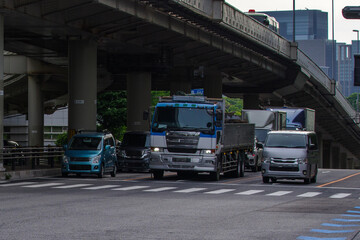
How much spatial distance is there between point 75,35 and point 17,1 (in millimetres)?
8570

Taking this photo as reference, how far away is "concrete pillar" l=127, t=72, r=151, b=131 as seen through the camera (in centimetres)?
5741

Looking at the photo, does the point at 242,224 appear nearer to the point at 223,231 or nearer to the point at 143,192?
the point at 223,231

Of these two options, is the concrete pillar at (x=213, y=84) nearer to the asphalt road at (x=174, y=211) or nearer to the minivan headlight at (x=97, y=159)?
the minivan headlight at (x=97, y=159)

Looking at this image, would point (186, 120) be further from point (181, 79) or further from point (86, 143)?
point (181, 79)

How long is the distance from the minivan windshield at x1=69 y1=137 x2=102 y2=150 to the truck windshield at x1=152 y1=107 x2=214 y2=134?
137 inches

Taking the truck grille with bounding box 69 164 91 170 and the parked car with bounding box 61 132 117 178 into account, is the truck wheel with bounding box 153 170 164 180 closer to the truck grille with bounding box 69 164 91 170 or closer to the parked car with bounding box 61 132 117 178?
the parked car with bounding box 61 132 117 178

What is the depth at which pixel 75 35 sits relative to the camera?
4375cm

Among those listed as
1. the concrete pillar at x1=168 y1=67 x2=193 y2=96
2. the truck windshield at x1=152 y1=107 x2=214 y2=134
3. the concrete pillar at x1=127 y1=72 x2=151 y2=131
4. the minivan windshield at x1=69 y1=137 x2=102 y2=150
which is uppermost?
the concrete pillar at x1=168 y1=67 x2=193 y2=96

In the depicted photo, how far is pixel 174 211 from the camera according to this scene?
722 inches

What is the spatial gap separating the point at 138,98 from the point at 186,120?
86.6 ft

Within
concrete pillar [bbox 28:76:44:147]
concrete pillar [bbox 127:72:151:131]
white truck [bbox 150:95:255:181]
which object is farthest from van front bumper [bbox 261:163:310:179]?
concrete pillar [bbox 28:76:44:147]

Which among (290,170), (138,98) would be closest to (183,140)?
(290,170)

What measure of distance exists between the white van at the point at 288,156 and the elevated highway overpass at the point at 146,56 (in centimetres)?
989

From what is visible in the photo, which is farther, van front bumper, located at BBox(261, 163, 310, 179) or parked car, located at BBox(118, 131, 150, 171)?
parked car, located at BBox(118, 131, 150, 171)
